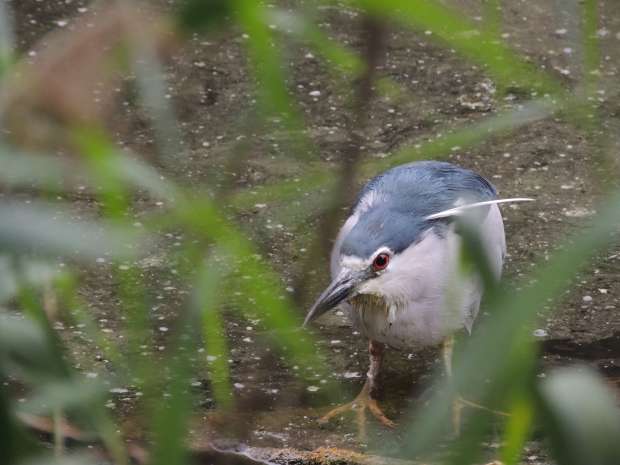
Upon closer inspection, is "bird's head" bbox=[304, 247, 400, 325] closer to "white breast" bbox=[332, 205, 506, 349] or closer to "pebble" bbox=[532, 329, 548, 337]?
"white breast" bbox=[332, 205, 506, 349]

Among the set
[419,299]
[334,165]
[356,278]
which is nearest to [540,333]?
[419,299]

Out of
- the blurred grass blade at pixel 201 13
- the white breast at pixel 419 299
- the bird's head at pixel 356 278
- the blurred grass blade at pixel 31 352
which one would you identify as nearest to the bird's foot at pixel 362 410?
the white breast at pixel 419 299

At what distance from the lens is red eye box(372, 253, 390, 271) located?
3.11m

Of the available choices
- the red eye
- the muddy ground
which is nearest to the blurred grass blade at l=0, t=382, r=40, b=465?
the muddy ground

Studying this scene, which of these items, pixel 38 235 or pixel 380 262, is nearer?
pixel 38 235

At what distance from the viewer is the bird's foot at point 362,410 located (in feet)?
11.0

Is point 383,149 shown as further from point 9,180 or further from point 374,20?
point 374,20

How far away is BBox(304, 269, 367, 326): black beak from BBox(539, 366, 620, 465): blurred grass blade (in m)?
1.81

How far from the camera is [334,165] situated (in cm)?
Answer: 451

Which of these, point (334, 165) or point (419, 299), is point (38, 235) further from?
point (334, 165)

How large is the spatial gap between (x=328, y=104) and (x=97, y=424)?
11.4ft

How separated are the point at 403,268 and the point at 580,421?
197cm

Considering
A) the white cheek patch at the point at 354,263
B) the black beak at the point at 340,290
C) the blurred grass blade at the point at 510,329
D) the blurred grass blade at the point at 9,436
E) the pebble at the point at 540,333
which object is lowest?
the pebble at the point at 540,333

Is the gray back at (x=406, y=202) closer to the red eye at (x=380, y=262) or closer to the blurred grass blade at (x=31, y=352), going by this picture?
the red eye at (x=380, y=262)
